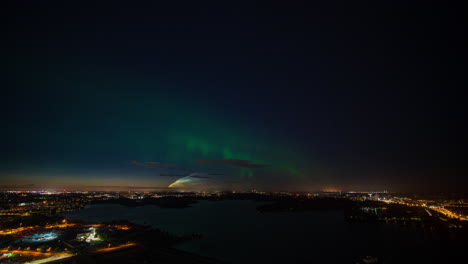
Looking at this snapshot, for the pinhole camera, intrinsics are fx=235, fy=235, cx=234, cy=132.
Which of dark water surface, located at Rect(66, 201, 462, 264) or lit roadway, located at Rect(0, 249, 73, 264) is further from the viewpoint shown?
dark water surface, located at Rect(66, 201, 462, 264)

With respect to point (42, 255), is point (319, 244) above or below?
below

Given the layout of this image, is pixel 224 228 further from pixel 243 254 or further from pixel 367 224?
pixel 367 224

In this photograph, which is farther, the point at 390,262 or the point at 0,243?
the point at 0,243

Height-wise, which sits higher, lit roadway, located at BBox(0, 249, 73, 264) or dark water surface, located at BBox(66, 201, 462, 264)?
lit roadway, located at BBox(0, 249, 73, 264)

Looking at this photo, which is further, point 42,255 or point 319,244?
point 319,244

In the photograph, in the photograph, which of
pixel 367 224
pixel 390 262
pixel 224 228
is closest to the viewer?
pixel 390 262

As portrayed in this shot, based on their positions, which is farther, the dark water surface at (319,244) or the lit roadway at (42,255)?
the dark water surface at (319,244)

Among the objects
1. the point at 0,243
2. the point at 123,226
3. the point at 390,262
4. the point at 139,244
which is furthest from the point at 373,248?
the point at 0,243

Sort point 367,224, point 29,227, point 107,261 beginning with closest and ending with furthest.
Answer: point 107,261 → point 29,227 → point 367,224

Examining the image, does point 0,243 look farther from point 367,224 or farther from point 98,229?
point 367,224

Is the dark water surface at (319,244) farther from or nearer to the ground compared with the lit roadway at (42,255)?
nearer to the ground
